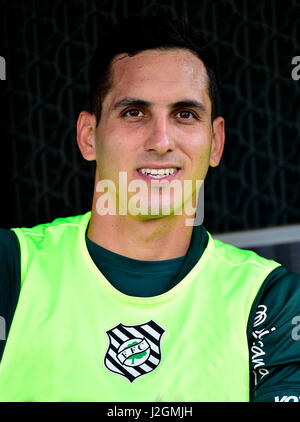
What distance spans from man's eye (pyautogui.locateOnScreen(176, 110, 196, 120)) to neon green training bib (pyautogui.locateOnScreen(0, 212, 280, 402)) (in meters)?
0.34

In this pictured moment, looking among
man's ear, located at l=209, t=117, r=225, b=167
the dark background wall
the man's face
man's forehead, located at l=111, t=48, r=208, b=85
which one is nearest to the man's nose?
the man's face

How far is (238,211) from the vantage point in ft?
11.0

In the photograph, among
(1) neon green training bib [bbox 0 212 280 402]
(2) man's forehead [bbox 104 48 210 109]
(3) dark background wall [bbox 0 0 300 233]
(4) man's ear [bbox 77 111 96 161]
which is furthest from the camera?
(3) dark background wall [bbox 0 0 300 233]

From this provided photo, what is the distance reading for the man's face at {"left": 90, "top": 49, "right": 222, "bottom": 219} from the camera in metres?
1.31

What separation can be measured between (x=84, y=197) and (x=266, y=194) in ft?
3.12

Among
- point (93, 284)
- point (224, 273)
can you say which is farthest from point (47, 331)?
point (224, 273)

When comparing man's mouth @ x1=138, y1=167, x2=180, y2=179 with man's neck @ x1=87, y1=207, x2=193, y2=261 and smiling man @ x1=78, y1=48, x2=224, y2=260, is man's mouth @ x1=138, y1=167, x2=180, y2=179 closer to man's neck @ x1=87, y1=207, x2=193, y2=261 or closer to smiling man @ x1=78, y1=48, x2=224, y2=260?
smiling man @ x1=78, y1=48, x2=224, y2=260

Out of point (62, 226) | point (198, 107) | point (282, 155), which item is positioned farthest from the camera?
point (282, 155)

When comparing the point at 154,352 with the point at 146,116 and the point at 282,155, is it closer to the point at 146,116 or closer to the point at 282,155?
the point at 146,116

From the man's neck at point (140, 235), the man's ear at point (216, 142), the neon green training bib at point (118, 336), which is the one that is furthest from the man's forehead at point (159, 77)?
the neon green training bib at point (118, 336)

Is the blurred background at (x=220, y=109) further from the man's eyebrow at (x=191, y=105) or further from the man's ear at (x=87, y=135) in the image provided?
the man's eyebrow at (x=191, y=105)

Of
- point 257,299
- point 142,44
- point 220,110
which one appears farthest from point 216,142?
point 220,110

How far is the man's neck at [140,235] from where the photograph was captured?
4.59 feet

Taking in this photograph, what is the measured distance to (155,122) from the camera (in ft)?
4.34
